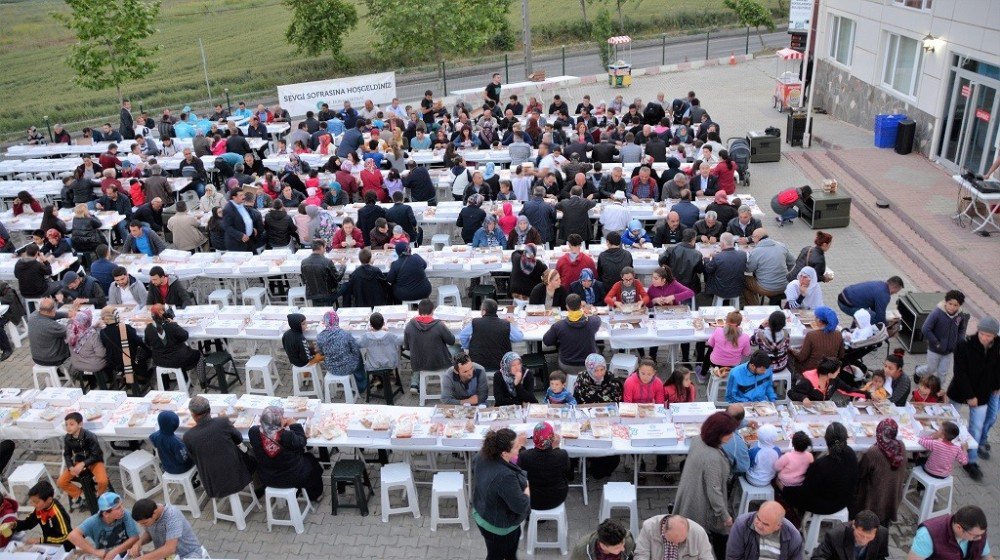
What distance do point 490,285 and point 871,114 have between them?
12781mm

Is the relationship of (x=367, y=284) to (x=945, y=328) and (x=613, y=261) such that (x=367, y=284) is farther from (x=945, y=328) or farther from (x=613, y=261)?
(x=945, y=328)

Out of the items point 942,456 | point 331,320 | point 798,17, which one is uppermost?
point 798,17

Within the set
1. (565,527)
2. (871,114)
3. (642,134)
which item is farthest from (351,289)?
(871,114)

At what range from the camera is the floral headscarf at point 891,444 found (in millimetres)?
6891

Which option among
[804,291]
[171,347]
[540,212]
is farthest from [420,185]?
[804,291]

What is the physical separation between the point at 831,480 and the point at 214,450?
18.4ft

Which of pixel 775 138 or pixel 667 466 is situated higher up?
pixel 775 138

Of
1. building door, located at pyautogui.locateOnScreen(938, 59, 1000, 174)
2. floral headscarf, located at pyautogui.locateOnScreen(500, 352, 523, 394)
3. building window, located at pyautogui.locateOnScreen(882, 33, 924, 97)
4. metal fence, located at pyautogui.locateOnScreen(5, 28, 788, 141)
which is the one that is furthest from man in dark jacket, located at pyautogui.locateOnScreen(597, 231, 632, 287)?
metal fence, located at pyautogui.locateOnScreen(5, 28, 788, 141)

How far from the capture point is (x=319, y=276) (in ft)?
36.0

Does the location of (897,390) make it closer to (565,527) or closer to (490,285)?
(565,527)

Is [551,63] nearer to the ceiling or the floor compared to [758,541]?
nearer to the ceiling

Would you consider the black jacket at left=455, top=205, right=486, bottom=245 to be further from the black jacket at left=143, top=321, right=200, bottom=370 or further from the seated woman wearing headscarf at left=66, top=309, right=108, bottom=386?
the seated woman wearing headscarf at left=66, top=309, right=108, bottom=386

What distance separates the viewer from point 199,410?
7.61 m

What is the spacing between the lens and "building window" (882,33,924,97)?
1770 cm
